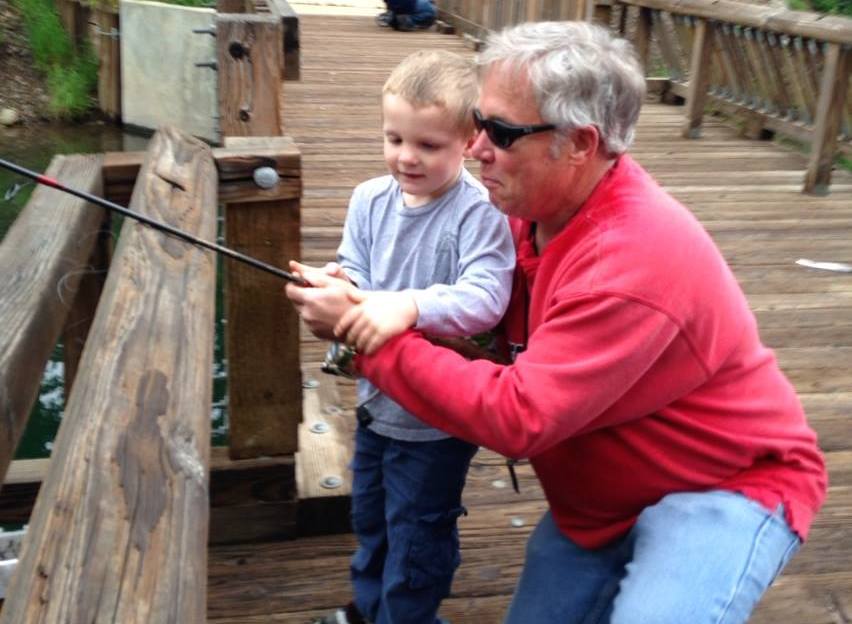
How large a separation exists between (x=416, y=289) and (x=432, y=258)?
7 centimetres

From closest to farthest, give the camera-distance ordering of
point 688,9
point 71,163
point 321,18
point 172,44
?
point 71,163 < point 688,9 < point 172,44 < point 321,18

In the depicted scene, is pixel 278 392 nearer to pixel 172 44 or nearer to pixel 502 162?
pixel 502 162

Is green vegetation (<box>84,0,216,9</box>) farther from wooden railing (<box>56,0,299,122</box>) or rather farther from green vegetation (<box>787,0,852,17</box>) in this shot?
green vegetation (<box>787,0,852,17</box>)

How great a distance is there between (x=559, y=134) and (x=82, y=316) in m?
1.68

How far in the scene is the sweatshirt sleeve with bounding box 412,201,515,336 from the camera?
75.2 inches

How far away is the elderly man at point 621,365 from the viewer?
165 centimetres

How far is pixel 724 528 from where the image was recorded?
68.0 inches

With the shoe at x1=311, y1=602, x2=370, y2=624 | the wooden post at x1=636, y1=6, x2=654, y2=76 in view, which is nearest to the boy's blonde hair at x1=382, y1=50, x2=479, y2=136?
the shoe at x1=311, y1=602, x2=370, y2=624

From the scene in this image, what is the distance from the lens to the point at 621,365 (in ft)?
5.38

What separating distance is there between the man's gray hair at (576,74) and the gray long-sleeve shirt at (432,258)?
1.19 ft

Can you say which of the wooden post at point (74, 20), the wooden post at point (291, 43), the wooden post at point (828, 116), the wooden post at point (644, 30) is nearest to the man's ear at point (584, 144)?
the wooden post at point (291, 43)

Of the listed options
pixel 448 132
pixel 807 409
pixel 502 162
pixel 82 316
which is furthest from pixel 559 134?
pixel 807 409

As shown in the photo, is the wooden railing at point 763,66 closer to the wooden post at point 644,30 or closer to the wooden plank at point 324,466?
the wooden post at point 644,30

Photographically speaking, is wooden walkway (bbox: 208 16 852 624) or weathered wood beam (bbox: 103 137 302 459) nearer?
weathered wood beam (bbox: 103 137 302 459)
